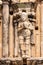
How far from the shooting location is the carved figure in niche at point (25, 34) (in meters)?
14.7

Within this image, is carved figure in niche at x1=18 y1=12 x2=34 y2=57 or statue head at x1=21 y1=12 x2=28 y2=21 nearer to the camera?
carved figure in niche at x1=18 y1=12 x2=34 y2=57

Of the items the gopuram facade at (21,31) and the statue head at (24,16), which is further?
the statue head at (24,16)

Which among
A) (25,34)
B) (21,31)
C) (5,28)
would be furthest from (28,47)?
(5,28)

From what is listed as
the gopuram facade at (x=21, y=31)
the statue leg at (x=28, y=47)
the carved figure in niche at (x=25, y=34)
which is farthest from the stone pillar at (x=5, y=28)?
the statue leg at (x=28, y=47)

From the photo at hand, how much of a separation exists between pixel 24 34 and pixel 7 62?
1.10 meters

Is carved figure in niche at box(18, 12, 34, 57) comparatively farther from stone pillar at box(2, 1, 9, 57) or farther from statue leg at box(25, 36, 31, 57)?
stone pillar at box(2, 1, 9, 57)

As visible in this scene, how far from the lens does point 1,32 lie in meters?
15.1

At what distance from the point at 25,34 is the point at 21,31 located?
205mm

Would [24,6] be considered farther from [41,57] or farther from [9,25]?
[41,57]

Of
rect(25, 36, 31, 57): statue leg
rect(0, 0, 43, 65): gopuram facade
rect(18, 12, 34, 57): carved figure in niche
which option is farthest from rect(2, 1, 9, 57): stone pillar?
rect(25, 36, 31, 57): statue leg

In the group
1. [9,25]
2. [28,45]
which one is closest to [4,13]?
[9,25]

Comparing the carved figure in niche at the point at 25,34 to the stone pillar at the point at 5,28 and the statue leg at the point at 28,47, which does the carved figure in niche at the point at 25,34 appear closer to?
the statue leg at the point at 28,47

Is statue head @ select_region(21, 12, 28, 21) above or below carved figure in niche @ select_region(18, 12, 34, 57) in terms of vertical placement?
above

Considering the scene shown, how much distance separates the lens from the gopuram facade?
1476 centimetres
